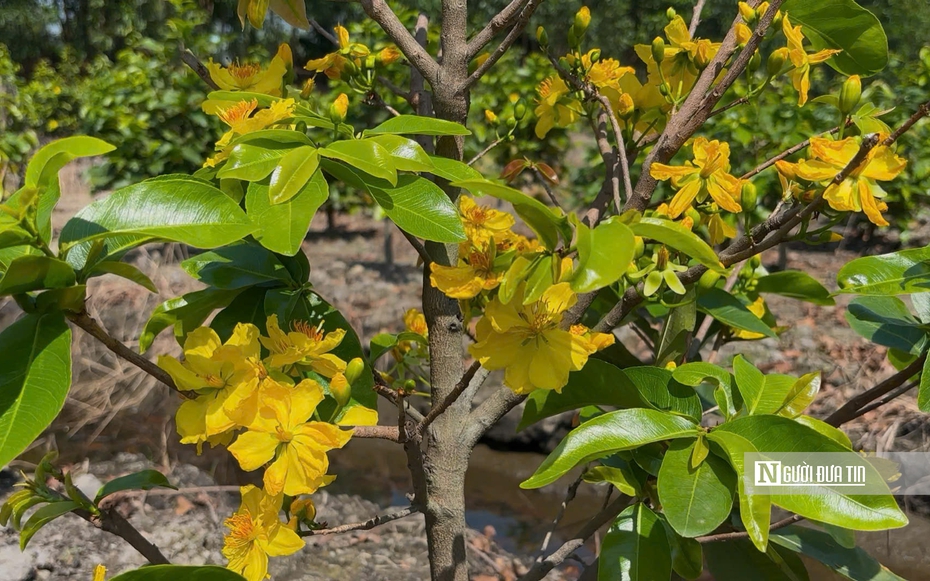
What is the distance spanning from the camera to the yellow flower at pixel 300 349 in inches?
26.2

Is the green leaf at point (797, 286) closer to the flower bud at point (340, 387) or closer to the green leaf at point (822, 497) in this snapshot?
the green leaf at point (822, 497)

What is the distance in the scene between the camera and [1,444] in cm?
50

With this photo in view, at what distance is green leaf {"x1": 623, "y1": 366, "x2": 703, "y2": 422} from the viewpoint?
757 mm

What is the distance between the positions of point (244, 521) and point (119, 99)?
14.8ft

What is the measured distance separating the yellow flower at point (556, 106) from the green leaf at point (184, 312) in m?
0.54

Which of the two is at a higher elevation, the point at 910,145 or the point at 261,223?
the point at 261,223

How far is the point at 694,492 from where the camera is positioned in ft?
2.11

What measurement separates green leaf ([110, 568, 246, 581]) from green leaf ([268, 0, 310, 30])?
0.64m

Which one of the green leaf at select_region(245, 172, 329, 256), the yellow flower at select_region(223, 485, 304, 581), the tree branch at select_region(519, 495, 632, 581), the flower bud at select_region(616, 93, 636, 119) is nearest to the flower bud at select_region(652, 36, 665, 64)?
the flower bud at select_region(616, 93, 636, 119)

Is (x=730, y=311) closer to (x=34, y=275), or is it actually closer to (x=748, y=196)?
(x=748, y=196)

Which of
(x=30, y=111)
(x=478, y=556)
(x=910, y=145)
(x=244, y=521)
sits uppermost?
(x=244, y=521)

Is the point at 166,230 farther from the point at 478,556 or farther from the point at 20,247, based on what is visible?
the point at 478,556

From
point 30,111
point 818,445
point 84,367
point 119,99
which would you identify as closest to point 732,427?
point 818,445

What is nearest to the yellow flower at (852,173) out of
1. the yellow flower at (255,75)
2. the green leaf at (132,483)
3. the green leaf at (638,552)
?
the green leaf at (638,552)
